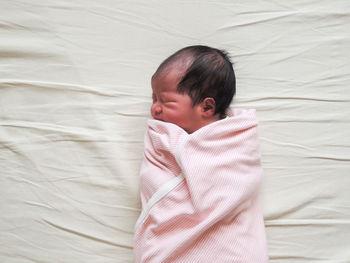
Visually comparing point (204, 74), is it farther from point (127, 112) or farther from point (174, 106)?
point (127, 112)

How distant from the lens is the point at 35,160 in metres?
0.89

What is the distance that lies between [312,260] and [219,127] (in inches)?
15.8

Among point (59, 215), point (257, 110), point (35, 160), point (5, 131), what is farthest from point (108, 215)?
point (257, 110)

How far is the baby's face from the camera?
2.63 ft

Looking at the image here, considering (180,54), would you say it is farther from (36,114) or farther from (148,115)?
(36,114)

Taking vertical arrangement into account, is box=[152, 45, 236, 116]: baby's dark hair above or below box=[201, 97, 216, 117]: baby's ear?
above

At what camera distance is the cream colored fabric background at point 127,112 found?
2.84 feet

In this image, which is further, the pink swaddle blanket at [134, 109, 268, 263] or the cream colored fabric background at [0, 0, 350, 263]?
the cream colored fabric background at [0, 0, 350, 263]

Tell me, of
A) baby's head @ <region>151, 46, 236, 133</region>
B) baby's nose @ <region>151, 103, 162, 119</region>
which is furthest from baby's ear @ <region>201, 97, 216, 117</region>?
baby's nose @ <region>151, 103, 162, 119</region>

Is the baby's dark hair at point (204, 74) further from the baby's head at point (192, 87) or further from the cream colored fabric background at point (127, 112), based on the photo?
the cream colored fabric background at point (127, 112)

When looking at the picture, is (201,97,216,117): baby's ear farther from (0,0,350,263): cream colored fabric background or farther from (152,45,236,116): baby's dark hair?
(0,0,350,263): cream colored fabric background

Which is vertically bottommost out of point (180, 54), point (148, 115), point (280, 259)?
point (280, 259)

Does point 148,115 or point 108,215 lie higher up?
point 148,115

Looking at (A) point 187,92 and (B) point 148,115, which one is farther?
(B) point 148,115
